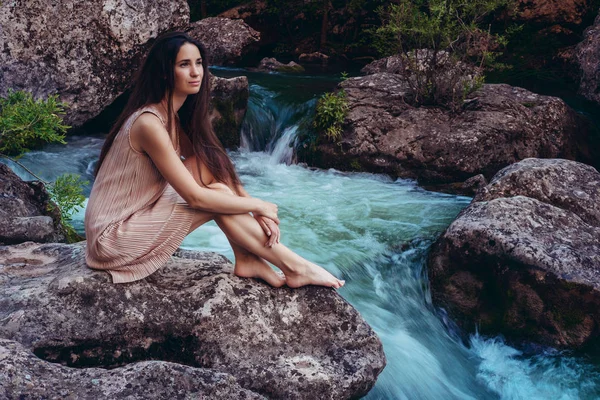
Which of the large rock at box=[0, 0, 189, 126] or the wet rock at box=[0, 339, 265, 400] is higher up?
the large rock at box=[0, 0, 189, 126]

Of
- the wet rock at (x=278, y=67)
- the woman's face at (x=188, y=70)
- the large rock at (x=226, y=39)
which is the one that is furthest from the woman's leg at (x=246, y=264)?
the large rock at (x=226, y=39)

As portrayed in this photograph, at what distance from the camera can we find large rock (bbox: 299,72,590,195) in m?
9.09

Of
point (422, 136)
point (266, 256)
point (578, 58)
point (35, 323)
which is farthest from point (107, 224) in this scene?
point (578, 58)

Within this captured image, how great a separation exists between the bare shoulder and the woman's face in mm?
271

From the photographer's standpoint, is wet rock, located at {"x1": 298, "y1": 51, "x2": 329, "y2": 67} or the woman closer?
the woman

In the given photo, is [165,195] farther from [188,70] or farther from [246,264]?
[188,70]

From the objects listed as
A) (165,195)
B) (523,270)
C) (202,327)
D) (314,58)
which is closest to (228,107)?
(523,270)

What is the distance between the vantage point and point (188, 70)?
3.48m

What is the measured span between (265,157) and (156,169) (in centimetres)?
677

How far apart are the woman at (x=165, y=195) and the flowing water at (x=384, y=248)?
152cm

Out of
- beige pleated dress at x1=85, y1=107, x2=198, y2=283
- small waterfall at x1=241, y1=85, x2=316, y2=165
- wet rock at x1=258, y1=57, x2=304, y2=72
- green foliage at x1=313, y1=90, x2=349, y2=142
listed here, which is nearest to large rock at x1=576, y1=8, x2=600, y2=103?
green foliage at x1=313, y1=90, x2=349, y2=142

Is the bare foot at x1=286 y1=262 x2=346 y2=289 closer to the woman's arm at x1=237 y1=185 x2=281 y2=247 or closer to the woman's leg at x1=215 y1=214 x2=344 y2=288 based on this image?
the woman's leg at x1=215 y1=214 x2=344 y2=288

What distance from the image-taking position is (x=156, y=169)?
3.52 metres

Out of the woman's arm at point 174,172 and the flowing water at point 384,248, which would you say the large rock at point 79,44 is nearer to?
the flowing water at point 384,248
